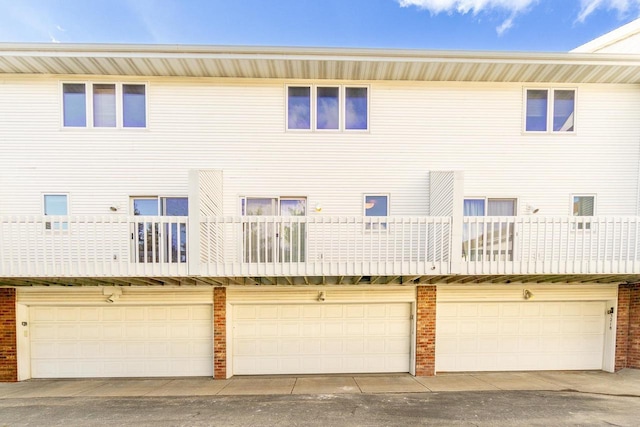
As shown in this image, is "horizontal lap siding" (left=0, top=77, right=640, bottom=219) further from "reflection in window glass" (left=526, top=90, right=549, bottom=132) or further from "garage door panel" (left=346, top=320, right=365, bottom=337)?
"garage door panel" (left=346, top=320, right=365, bottom=337)

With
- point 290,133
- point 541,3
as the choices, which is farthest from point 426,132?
point 541,3

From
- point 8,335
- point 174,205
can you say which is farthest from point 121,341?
point 174,205

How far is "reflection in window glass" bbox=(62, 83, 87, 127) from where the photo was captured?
274 inches

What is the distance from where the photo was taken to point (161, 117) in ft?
23.1

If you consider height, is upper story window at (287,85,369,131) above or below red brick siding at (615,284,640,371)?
above

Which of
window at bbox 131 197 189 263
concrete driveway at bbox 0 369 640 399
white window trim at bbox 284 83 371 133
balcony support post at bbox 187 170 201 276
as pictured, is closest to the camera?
balcony support post at bbox 187 170 201 276

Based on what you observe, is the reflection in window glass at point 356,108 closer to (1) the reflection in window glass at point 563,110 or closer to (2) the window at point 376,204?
(2) the window at point 376,204

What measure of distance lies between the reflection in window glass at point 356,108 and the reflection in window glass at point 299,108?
0.93 metres

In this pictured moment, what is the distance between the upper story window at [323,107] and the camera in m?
7.18

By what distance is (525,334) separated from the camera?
7.49 meters

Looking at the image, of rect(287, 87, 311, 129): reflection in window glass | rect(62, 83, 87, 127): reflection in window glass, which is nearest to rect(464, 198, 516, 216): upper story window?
rect(287, 87, 311, 129): reflection in window glass

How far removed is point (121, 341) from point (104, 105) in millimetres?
5520

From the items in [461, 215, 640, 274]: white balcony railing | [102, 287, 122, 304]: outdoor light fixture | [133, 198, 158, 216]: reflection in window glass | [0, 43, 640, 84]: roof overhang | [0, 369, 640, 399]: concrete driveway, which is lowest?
[0, 369, 640, 399]: concrete driveway

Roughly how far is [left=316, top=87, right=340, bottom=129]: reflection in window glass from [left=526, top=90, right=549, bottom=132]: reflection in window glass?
460cm
